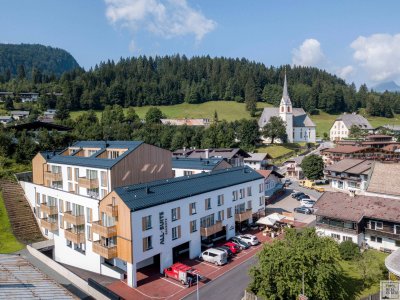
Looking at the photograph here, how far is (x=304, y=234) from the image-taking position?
2625 cm

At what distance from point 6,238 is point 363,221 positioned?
39624mm

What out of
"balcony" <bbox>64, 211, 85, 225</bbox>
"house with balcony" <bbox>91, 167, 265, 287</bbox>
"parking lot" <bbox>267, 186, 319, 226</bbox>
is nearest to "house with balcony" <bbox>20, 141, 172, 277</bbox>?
"balcony" <bbox>64, 211, 85, 225</bbox>

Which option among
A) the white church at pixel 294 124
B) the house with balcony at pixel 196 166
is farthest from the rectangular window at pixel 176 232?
the white church at pixel 294 124

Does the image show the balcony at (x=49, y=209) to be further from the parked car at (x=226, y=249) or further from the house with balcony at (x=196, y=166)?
the parked car at (x=226, y=249)

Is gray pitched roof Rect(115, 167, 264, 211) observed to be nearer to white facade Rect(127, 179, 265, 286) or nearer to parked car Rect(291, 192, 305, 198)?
white facade Rect(127, 179, 265, 286)

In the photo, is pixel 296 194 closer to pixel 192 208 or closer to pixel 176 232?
pixel 192 208

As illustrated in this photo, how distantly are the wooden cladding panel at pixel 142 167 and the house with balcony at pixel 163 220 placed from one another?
366cm

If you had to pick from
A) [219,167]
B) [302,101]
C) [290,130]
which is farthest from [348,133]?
[219,167]

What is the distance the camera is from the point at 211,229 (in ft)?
121

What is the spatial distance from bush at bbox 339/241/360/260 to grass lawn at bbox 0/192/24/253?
110 ft

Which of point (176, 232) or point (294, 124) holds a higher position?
point (294, 124)

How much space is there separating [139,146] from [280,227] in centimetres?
2083

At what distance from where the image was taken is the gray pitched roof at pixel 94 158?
121 feet

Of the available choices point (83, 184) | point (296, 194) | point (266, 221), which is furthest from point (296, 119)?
point (83, 184)
